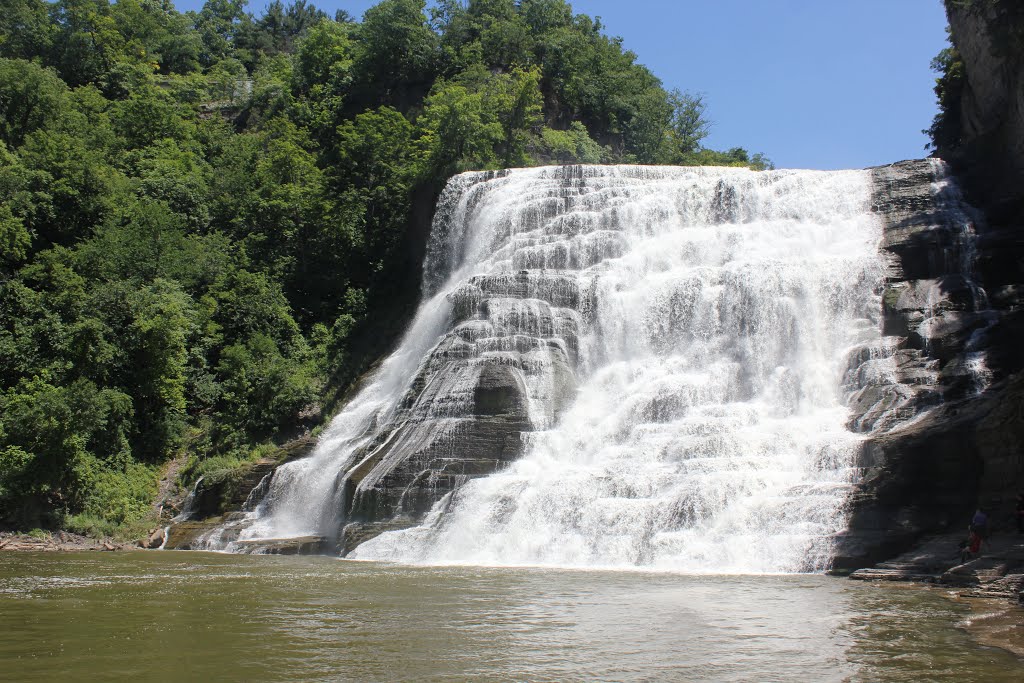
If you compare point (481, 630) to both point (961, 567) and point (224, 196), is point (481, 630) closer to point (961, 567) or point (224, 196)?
point (961, 567)

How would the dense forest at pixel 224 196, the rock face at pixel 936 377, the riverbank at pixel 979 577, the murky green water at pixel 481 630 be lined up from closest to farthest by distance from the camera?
the murky green water at pixel 481 630
the riverbank at pixel 979 577
the rock face at pixel 936 377
the dense forest at pixel 224 196

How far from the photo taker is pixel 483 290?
3000 centimetres

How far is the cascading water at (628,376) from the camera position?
63.5 feet

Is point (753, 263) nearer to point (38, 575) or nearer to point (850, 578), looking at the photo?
point (850, 578)

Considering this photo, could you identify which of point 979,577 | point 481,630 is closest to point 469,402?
point 979,577

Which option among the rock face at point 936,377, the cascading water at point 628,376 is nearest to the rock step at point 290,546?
the cascading water at point 628,376

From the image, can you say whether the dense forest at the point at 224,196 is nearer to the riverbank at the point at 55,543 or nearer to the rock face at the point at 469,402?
the riverbank at the point at 55,543

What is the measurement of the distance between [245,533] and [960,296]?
2199 cm

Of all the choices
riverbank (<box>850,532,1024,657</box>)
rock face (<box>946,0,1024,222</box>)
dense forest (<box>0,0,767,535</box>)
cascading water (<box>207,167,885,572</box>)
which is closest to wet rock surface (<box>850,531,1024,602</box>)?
riverbank (<box>850,532,1024,657</box>)

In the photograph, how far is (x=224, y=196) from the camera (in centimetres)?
4575

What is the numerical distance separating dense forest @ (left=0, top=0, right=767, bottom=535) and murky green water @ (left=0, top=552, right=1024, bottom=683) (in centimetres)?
1473

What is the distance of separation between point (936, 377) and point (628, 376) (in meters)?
8.86

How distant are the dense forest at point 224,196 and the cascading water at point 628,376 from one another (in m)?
4.75

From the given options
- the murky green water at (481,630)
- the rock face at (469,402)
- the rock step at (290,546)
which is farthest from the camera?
the rock face at (469,402)
